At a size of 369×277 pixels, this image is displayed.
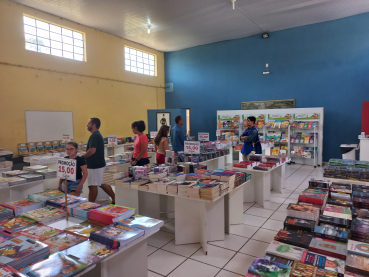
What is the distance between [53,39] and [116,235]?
25.6 ft

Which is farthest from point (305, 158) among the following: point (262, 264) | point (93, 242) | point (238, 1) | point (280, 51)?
point (93, 242)

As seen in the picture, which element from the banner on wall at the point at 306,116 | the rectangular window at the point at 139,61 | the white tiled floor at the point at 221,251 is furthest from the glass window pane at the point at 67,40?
the banner on wall at the point at 306,116

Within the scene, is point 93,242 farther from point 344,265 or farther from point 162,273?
point 344,265

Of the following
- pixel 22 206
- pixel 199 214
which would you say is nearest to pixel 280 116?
pixel 199 214

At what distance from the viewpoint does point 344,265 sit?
172 centimetres

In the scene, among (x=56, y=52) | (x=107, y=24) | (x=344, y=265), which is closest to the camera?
(x=344, y=265)

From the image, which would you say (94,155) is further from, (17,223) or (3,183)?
(17,223)

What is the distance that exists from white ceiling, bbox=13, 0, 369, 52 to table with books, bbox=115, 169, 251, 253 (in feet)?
17.7

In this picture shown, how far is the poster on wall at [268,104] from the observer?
29.9 feet

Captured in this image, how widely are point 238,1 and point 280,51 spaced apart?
314 cm

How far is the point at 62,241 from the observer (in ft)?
6.18

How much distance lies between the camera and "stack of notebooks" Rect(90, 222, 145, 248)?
6.02 feet

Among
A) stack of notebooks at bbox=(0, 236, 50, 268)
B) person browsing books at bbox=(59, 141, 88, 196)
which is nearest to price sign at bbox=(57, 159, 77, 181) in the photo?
stack of notebooks at bbox=(0, 236, 50, 268)


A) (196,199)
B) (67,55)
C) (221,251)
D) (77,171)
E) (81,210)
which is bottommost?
(221,251)
